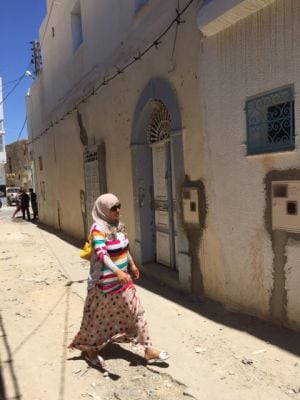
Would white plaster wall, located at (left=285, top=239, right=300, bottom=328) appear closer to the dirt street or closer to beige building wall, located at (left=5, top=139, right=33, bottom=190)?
the dirt street

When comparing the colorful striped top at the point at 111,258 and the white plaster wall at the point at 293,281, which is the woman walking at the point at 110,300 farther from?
the white plaster wall at the point at 293,281

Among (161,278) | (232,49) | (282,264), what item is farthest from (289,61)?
(161,278)

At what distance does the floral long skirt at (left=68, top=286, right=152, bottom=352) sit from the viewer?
11.0 ft

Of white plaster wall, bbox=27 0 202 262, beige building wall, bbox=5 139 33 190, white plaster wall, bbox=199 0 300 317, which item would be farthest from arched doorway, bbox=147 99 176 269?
beige building wall, bbox=5 139 33 190

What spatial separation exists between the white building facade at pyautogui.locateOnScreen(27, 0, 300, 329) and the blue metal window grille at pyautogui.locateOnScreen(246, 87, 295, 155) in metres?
0.01

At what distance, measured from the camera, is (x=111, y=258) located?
3.26 m

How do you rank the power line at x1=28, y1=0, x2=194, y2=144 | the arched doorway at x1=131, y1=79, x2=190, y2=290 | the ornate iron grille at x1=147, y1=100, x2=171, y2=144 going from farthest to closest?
the ornate iron grille at x1=147, y1=100, x2=171, y2=144 → the arched doorway at x1=131, y1=79, x2=190, y2=290 → the power line at x1=28, y1=0, x2=194, y2=144

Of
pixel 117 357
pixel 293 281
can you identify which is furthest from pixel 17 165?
pixel 293 281

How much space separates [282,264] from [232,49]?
85.0 inches

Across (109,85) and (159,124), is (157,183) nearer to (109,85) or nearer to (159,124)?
(159,124)

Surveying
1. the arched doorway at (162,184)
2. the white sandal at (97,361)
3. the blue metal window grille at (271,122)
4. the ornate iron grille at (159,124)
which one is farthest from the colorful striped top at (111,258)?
the ornate iron grille at (159,124)

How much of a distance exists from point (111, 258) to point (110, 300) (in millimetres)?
379

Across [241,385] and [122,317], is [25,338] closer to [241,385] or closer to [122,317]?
[122,317]

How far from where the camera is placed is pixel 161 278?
5.73 metres
